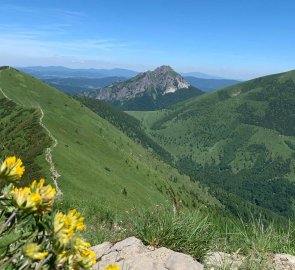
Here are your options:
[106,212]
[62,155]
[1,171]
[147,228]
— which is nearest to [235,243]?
[147,228]

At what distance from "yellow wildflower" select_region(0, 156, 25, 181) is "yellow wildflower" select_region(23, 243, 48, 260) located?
1.34 feet

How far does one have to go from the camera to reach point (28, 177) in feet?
247

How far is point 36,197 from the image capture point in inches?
93.2

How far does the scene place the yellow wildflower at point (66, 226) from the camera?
2416mm

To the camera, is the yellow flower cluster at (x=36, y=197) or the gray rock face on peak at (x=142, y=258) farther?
the gray rock face on peak at (x=142, y=258)

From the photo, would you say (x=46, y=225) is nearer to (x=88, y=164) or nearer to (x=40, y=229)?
(x=40, y=229)

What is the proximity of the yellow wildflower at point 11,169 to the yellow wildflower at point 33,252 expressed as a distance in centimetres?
41

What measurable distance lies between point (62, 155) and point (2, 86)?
10459 centimetres

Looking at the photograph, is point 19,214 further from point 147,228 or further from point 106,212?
point 106,212

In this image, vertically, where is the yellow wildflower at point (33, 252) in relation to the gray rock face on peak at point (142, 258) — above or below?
above

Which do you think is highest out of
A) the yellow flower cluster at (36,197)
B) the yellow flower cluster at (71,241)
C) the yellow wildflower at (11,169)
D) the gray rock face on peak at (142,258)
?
the yellow wildflower at (11,169)

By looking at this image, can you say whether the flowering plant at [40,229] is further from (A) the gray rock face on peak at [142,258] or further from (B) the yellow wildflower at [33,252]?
(A) the gray rock face on peak at [142,258]

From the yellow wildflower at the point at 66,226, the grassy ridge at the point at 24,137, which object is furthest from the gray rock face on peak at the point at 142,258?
the grassy ridge at the point at 24,137

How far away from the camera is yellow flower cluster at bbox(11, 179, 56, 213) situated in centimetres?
238
